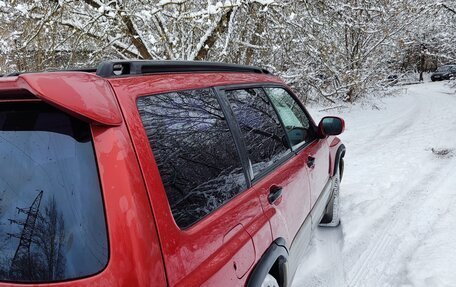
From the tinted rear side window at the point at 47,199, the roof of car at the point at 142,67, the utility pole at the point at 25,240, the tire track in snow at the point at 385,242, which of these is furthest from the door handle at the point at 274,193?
the tire track in snow at the point at 385,242

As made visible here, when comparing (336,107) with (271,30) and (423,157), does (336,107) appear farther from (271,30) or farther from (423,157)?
(423,157)

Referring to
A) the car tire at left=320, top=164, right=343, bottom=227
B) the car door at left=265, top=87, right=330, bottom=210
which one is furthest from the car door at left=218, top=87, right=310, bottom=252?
the car tire at left=320, top=164, right=343, bottom=227

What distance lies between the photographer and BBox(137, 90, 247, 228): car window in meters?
1.54

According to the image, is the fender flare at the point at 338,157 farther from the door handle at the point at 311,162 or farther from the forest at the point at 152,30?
the forest at the point at 152,30

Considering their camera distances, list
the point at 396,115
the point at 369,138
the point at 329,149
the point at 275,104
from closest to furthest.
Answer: the point at 275,104 < the point at 329,149 < the point at 369,138 < the point at 396,115

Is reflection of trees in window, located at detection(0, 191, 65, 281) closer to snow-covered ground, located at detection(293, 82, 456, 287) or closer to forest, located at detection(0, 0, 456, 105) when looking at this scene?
snow-covered ground, located at detection(293, 82, 456, 287)

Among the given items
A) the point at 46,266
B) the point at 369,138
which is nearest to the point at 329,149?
the point at 46,266

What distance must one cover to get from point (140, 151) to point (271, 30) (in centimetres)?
906

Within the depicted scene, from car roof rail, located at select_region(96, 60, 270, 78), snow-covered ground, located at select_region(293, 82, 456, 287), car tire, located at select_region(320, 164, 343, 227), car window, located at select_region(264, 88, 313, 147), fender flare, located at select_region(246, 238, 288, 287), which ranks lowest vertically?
snow-covered ground, located at select_region(293, 82, 456, 287)

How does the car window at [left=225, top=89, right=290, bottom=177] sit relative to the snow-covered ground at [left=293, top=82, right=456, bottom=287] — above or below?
above

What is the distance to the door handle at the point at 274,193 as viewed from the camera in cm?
223

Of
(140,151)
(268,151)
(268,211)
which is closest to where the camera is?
(140,151)

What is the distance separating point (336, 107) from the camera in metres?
15.7

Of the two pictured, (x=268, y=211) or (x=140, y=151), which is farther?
(x=268, y=211)
